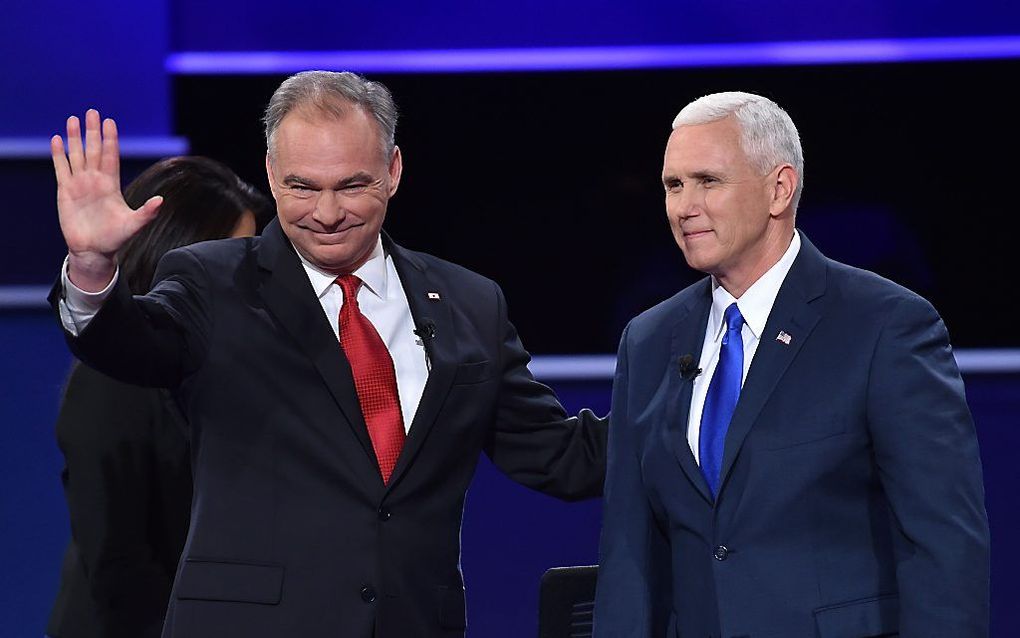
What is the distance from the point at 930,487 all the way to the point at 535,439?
895 millimetres

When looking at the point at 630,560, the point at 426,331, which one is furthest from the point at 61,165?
the point at 630,560

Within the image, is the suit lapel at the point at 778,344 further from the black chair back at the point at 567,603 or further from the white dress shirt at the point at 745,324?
the black chair back at the point at 567,603

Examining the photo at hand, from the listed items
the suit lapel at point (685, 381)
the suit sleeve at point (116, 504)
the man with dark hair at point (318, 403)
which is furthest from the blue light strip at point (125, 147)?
the suit lapel at point (685, 381)

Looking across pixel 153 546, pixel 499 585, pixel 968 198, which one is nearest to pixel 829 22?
pixel 968 198

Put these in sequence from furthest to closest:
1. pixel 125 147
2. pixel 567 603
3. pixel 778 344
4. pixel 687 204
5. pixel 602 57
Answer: pixel 602 57
pixel 125 147
pixel 567 603
pixel 687 204
pixel 778 344

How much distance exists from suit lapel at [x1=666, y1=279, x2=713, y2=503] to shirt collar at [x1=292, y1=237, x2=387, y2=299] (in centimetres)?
54

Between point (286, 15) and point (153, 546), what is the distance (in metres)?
2.20

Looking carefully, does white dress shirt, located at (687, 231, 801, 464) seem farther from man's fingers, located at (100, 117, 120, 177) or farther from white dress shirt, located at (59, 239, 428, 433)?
man's fingers, located at (100, 117, 120, 177)

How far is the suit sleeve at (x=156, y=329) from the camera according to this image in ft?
7.08

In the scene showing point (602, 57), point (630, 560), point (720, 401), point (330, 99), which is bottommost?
point (630, 560)

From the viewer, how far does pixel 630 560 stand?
7.75 ft

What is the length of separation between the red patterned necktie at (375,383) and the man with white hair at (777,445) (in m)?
0.38

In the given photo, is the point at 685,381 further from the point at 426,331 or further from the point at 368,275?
the point at 368,275

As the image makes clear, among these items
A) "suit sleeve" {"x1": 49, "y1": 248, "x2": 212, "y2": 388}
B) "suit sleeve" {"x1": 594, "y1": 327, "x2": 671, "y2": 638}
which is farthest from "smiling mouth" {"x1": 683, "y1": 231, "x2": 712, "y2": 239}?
"suit sleeve" {"x1": 49, "y1": 248, "x2": 212, "y2": 388}
